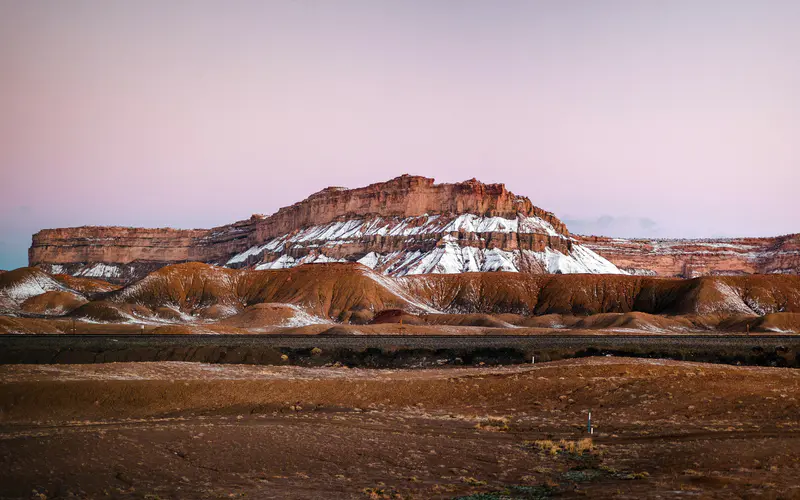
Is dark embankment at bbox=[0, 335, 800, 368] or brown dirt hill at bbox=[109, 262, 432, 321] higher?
brown dirt hill at bbox=[109, 262, 432, 321]

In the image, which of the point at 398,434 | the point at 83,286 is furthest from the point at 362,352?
the point at 83,286

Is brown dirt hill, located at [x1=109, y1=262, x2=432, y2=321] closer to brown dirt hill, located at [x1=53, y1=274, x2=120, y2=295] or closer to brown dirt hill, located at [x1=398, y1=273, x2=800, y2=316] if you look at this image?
brown dirt hill, located at [x1=398, y1=273, x2=800, y2=316]

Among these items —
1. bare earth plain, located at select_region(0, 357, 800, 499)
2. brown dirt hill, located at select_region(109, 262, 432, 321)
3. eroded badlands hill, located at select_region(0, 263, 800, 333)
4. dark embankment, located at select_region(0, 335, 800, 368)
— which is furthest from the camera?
brown dirt hill, located at select_region(109, 262, 432, 321)

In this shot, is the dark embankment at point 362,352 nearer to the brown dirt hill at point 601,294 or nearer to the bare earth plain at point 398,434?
the bare earth plain at point 398,434

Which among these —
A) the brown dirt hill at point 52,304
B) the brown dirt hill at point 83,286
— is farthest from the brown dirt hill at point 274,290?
the brown dirt hill at point 83,286

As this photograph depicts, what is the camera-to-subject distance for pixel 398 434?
22.0 metres

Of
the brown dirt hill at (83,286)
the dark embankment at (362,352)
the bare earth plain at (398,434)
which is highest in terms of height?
the brown dirt hill at (83,286)

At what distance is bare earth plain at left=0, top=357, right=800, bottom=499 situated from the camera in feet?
50.1

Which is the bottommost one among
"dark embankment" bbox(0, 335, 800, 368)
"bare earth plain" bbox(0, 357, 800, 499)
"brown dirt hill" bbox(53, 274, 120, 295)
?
"dark embankment" bbox(0, 335, 800, 368)

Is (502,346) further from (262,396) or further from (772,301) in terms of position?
(772,301)

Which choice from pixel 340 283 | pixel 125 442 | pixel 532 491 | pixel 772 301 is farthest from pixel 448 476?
pixel 772 301

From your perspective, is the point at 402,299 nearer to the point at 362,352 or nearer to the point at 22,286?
the point at 22,286

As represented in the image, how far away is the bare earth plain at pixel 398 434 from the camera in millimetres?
15281

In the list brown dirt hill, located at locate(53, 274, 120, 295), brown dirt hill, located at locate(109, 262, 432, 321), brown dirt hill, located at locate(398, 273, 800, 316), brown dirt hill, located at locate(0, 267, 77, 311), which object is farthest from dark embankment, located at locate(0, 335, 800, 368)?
brown dirt hill, located at locate(53, 274, 120, 295)
